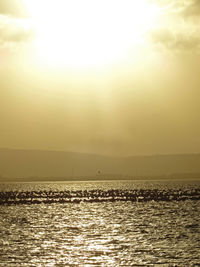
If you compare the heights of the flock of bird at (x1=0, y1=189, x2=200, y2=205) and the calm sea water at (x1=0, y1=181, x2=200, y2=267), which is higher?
the flock of bird at (x1=0, y1=189, x2=200, y2=205)

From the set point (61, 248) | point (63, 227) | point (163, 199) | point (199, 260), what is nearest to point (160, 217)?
point (63, 227)

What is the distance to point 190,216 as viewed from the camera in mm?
65000

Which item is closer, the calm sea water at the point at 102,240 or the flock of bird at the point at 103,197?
the calm sea water at the point at 102,240

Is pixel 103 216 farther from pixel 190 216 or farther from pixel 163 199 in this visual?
pixel 163 199

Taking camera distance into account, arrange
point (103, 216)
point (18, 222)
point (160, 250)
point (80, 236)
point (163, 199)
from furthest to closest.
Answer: point (163, 199), point (103, 216), point (18, 222), point (80, 236), point (160, 250)

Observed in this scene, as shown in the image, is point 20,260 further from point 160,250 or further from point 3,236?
point 3,236

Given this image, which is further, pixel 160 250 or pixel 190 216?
pixel 190 216

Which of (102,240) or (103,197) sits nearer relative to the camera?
(102,240)

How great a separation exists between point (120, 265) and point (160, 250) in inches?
244

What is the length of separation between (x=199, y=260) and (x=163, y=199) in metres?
70.1

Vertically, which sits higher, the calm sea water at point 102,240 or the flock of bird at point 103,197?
the flock of bird at point 103,197

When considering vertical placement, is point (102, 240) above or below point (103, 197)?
below

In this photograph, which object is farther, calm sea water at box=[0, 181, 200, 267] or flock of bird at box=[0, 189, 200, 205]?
flock of bird at box=[0, 189, 200, 205]

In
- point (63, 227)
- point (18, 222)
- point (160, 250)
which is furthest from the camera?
point (18, 222)
